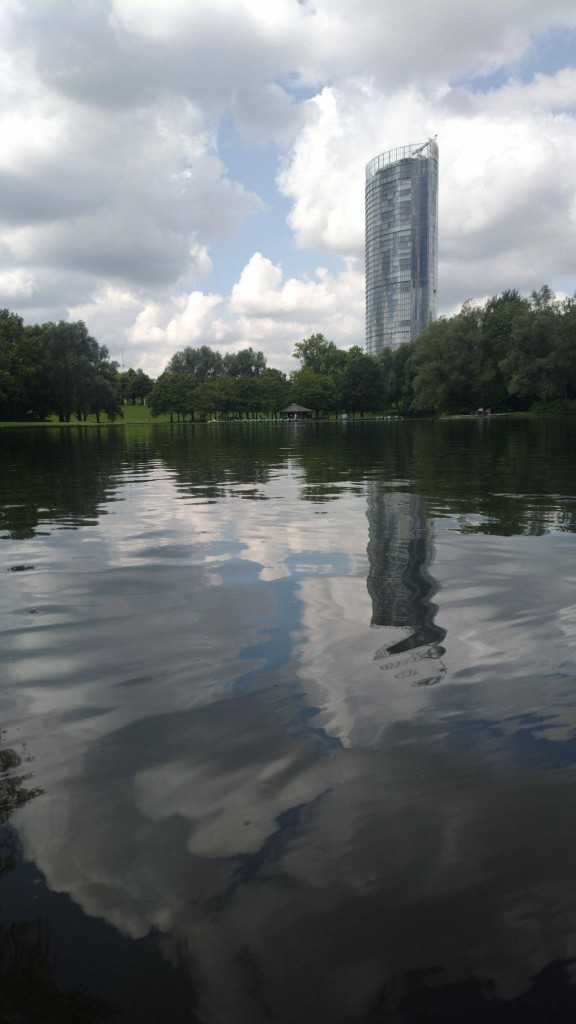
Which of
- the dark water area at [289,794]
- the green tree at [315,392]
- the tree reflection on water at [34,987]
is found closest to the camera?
the tree reflection on water at [34,987]

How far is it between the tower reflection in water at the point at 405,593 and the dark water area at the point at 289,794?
50 mm

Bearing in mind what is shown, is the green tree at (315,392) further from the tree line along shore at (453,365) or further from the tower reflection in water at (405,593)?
the tower reflection in water at (405,593)

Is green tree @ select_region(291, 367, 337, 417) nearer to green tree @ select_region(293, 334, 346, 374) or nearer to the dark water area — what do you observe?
green tree @ select_region(293, 334, 346, 374)

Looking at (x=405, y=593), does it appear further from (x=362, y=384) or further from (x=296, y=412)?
(x=296, y=412)

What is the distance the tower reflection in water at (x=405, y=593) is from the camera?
546cm

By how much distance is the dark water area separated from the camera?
249 centimetres

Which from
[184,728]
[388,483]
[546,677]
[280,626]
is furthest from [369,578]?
[388,483]

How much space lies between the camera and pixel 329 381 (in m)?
165

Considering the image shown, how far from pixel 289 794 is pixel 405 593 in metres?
4.21

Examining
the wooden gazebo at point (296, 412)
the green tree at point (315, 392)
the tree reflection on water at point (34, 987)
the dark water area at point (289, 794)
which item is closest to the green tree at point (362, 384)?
the green tree at point (315, 392)

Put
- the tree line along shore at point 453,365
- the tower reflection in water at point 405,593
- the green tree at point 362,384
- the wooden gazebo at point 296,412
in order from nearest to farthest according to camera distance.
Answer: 1. the tower reflection in water at point 405,593
2. the tree line along shore at point 453,365
3. the green tree at point 362,384
4. the wooden gazebo at point 296,412

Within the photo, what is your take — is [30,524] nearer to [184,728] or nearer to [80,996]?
[184,728]

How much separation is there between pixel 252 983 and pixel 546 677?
136 inches

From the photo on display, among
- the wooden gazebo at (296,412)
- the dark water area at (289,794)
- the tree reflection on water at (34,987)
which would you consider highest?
the wooden gazebo at (296,412)
